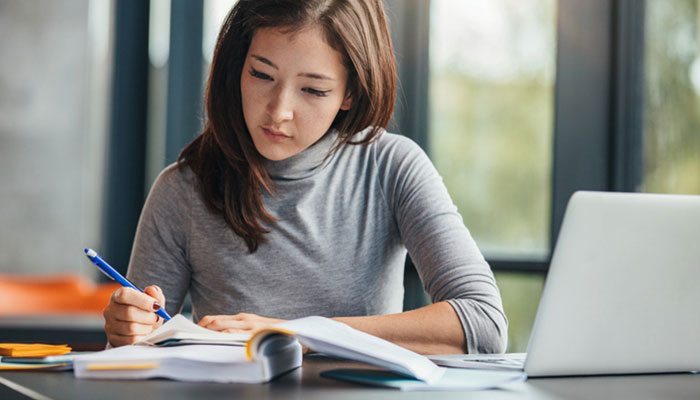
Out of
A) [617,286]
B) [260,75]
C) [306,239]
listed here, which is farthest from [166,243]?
[617,286]

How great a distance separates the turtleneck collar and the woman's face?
92 millimetres

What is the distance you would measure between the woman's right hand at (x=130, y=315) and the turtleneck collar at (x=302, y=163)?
431mm

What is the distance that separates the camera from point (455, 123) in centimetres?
316

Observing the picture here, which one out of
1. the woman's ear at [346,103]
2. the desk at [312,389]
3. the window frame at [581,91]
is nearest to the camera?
the desk at [312,389]

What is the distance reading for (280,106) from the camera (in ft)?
4.20

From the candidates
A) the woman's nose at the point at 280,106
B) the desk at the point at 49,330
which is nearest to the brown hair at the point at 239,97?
the woman's nose at the point at 280,106

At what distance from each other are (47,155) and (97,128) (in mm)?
247

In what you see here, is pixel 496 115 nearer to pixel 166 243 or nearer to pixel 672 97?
pixel 672 97

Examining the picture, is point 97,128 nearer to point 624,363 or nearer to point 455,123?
point 455,123

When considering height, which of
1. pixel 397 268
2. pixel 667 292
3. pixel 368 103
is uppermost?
pixel 368 103

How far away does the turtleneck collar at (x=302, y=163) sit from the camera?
1.46 metres

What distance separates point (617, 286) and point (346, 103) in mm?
735

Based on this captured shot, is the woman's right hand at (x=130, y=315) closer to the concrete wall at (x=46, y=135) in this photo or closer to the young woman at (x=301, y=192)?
the young woman at (x=301, y=192)

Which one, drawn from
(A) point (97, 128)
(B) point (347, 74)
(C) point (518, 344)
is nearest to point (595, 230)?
(B) point (347, 74)
